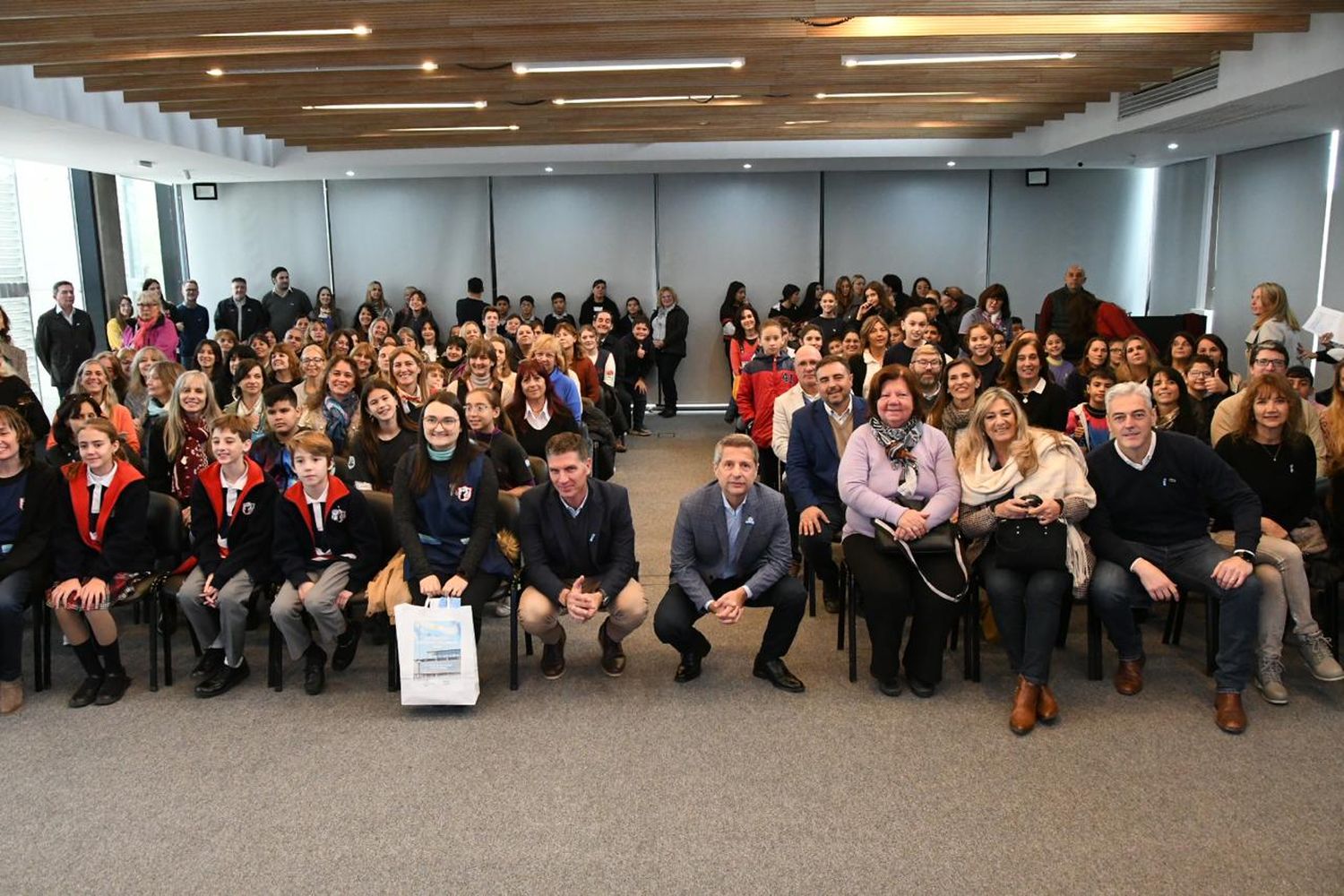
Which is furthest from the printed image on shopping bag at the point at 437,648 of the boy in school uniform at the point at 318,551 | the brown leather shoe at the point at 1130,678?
the brown leather shoe at the point at 1130,678

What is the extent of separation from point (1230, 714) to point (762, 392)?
329 cm

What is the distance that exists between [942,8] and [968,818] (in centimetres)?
422

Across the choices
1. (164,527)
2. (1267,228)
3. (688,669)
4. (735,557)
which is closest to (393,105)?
(164,527)

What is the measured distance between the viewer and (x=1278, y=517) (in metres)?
4.32

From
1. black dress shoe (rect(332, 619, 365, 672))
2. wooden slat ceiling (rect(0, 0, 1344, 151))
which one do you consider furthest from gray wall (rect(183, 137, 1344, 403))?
black dress shoe (rect(332, 619, 365, 672))

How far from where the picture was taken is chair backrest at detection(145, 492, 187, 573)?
174 inches

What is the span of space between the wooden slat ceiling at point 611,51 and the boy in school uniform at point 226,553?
2.39 meters

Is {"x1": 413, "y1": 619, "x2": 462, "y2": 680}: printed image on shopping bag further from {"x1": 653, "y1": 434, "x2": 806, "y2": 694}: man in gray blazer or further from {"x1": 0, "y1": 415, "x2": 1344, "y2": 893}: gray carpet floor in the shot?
{"x1": 653, "y1": 434, "x2": 806, "y2": 694}: man in gray blazer

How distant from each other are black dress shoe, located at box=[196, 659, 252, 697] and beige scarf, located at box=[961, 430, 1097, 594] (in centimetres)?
311

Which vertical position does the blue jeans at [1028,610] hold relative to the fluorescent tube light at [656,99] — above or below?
below

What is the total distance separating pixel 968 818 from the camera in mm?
3174

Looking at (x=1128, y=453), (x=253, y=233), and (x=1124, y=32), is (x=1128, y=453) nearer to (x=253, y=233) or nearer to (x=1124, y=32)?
(x=1124, y=32)

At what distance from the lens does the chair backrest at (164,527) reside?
174 inches

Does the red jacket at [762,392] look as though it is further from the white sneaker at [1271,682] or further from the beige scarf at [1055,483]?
the white sneaker at [1271,682]
